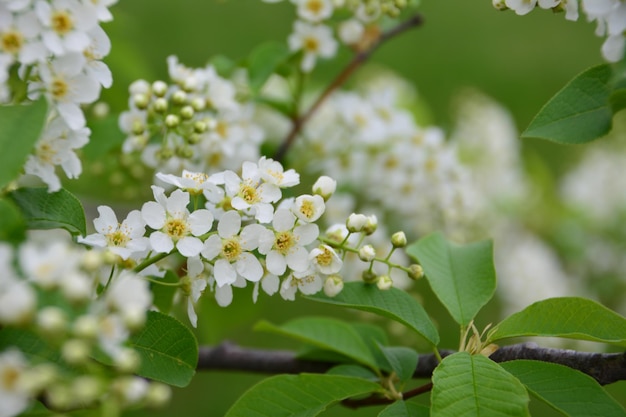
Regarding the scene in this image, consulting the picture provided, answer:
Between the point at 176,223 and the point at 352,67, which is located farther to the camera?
the point at 352,67

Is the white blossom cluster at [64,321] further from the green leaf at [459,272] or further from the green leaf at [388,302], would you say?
the green leaf at [459,272]

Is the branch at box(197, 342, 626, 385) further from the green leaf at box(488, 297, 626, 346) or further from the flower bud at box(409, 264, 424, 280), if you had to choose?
the flower bud at box(409, 264, 424, 280)

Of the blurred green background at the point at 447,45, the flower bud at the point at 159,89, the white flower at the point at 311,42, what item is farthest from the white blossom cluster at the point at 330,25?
the blurred green background at the point at 447,45

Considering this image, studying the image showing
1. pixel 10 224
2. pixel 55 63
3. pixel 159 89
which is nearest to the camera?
pixel 10 224

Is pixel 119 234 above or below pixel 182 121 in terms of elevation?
below

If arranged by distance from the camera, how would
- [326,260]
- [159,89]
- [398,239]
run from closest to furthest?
[326,260], [398,239], [159,89]

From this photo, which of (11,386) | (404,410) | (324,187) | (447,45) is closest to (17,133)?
(11,386)

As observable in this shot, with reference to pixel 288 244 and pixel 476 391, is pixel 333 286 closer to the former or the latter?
pixel 288 244
